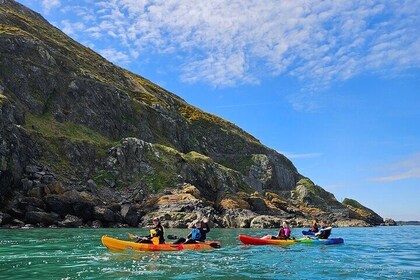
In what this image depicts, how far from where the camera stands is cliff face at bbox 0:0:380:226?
6041cm

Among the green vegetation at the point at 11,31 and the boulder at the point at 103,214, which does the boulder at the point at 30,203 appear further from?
the green vegetation at the point at 11,31

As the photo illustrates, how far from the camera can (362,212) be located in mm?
Result: 136250

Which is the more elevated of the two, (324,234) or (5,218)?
(324,234)

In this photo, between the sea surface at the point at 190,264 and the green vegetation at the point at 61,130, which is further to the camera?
the green vegetation at the point at 61,130

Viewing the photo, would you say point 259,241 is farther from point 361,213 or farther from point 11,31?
point 361,213

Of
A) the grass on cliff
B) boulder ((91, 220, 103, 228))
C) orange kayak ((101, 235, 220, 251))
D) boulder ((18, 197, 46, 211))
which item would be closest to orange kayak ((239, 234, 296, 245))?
orange kayak ((101, 235, 220, 251))

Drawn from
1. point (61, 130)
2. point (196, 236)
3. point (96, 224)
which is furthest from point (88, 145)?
point (196, 236)

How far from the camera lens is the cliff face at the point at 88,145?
6041 centimetres

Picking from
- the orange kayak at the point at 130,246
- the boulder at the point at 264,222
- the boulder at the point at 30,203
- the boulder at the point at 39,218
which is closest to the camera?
the orange kayak at the point at 130,246

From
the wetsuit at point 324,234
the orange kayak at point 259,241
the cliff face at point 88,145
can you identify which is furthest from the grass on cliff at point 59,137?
the wetsuit at point 324,234

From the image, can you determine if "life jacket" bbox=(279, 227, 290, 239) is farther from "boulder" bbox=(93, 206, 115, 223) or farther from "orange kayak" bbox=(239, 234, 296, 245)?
"boulder" bbox=(93, 206, 115, 223)

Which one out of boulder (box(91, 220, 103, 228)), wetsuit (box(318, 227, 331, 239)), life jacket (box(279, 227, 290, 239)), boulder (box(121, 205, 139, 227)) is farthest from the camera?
boulder (box(121, 205, 139, 227))

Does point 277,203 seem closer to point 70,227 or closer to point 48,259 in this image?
point 70,227

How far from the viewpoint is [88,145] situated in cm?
7881
